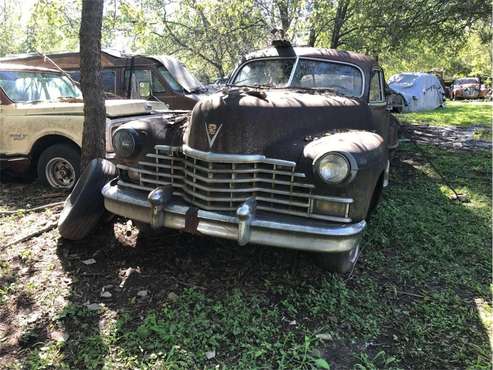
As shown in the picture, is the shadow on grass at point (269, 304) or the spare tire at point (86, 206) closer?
the shadow on grass at point (269, 304)

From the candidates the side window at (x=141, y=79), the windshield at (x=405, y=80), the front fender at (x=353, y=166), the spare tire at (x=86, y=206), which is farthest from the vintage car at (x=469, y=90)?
the spare tire at (x=86, y=206)

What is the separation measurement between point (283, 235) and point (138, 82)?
8078 millimetres

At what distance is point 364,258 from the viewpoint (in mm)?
4246

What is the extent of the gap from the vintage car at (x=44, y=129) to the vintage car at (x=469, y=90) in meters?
28.9

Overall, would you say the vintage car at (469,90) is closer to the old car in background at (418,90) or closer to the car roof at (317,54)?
the old car in background at (418,90)

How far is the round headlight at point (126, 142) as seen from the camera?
12.4 ft

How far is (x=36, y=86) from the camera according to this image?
22.0 feet

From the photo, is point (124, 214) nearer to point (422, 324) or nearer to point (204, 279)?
point (204, 279)

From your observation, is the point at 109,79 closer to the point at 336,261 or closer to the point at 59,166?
the point at 59,166

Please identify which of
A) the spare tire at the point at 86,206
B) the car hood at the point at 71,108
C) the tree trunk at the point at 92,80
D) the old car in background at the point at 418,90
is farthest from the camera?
the old car in background at the point at 418,90

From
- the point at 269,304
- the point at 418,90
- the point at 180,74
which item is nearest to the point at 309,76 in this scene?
the point at 269,304

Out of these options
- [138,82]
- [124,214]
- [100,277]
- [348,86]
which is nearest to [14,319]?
[100,277]

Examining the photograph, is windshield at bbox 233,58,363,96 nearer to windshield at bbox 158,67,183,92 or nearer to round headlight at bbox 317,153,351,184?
round headlight at bbox 317,153,351,184

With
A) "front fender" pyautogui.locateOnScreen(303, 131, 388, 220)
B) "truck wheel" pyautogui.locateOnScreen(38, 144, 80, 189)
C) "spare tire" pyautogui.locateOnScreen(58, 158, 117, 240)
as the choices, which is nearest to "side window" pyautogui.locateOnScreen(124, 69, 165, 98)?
"truck wheel" pyautogui.locateOnScreen(38, 144, 80, 189)
